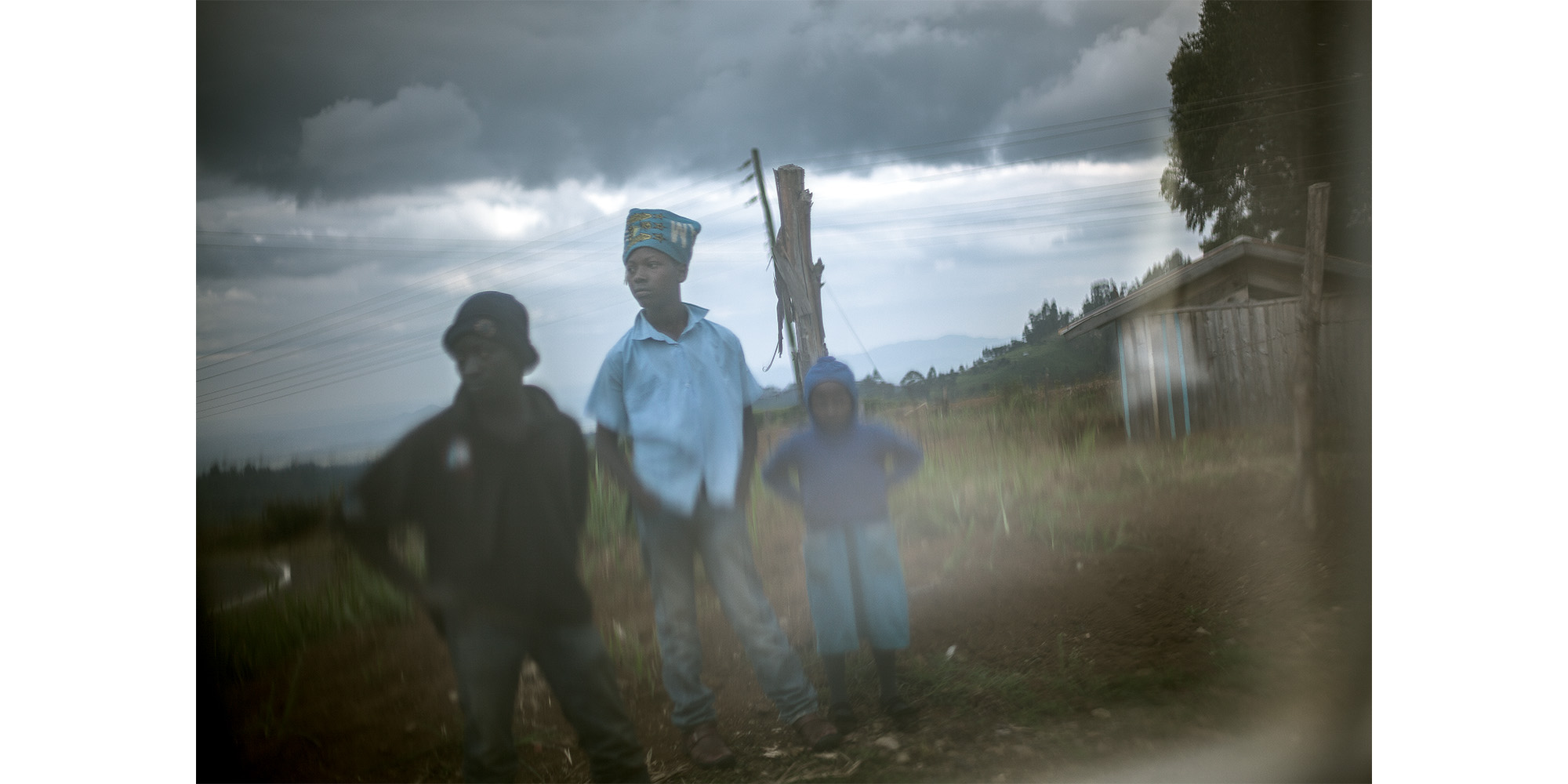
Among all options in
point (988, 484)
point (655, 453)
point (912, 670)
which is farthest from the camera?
point (988, 484)

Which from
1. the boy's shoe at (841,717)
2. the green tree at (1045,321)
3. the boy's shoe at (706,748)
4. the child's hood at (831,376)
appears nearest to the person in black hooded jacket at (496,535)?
the boy's shoe at (706,748)

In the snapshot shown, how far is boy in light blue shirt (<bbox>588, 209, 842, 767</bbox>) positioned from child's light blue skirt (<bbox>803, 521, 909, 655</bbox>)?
5.0 inches

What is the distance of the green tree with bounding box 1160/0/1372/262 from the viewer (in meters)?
2.31

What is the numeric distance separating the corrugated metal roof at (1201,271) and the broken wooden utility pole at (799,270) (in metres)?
0.74

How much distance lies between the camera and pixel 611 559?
6.22 ft

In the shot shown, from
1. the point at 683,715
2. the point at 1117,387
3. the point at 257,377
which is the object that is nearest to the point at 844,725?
the point at 683,715

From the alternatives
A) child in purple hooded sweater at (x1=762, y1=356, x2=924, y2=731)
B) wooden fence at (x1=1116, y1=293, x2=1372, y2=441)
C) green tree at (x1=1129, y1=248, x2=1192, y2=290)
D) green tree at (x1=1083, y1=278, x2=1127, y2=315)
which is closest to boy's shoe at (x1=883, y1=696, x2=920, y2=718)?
child in purple hooded sweater at (x1=762, y1=356, x2=924, y2=731)

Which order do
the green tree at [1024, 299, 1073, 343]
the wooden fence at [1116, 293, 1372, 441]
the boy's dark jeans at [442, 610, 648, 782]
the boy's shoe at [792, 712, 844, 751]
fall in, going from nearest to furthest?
the boy's dark jeans at [442, 610, 648, 782] → the boy's shoe at [792, 712, 844, 751] → the green tree at [1024, 299, 1073, 343] → the wooden fence at [1116, 293, 1372, 441]

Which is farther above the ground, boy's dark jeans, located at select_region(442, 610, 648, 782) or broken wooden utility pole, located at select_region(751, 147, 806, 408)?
broken wooden utility pole, located at select_region(751, 147, 806, 408)

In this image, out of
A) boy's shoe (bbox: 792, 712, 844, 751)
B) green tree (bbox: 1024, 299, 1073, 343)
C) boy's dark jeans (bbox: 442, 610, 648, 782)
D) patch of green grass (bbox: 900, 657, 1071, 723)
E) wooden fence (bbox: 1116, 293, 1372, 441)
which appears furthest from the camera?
wooden fence (bbox: 1116, 293, 1372, 441)

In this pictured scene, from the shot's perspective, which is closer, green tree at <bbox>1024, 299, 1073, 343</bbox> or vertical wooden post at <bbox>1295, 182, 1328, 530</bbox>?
green tree at <bbox>1024, 299, 1073, 343</bbox>

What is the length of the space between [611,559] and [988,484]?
1089 millimetres

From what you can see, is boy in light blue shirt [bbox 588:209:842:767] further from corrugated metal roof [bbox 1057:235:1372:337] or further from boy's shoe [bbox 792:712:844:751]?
corrugated metal roof [bbox 1057:235:1372:337]

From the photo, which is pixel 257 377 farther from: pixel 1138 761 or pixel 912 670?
pixel 1138 761
